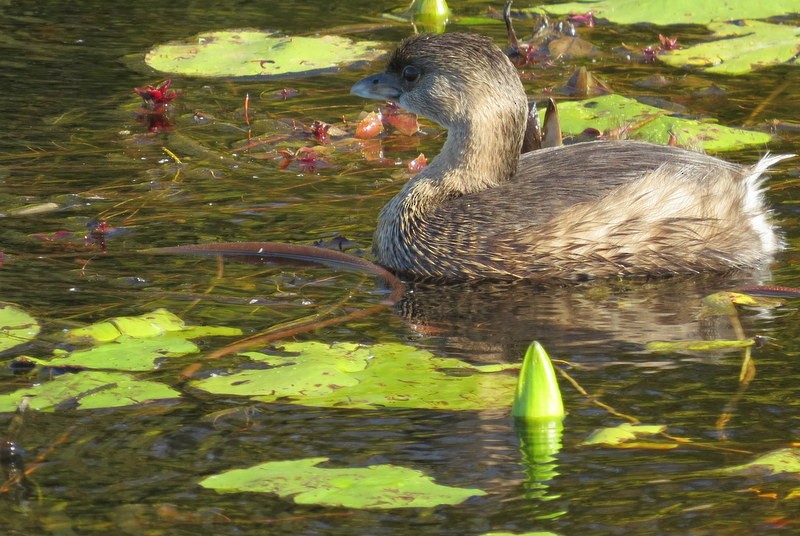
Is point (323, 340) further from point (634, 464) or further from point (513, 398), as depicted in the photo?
point (634, 464)

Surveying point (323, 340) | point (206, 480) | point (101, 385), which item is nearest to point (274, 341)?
point (323, 340)

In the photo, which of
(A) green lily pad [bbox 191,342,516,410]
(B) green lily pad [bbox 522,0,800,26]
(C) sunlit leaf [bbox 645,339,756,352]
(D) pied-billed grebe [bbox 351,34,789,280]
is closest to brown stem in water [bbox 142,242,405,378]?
(D) pied-billed grebe [bbox 351,34,789,280]

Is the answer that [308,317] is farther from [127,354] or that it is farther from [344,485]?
[344,485]

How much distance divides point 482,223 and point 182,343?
194cm

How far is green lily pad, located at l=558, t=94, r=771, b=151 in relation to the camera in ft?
28.9

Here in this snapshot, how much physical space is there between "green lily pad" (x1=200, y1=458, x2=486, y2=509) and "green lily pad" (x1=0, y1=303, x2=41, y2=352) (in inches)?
61.0

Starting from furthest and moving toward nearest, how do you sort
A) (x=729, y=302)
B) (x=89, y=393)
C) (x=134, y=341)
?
(x=729, y=302) → (x=134, y=341) → (x=89, y=393)

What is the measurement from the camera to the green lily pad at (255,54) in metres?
10.4

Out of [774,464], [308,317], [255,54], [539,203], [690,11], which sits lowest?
[308,317]

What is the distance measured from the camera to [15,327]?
600 centimetres

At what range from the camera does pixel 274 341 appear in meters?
6.02

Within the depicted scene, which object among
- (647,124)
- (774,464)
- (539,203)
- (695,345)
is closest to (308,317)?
(539,203)

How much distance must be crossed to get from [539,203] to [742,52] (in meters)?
4.13

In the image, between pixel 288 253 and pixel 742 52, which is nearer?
pixel 288 253
